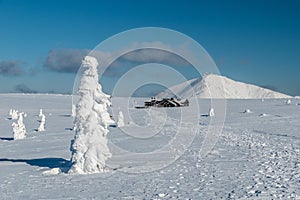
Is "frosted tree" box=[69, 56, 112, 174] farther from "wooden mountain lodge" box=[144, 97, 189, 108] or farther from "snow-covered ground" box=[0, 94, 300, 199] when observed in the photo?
"wooden mountain lodge" box=[144, 97, 189, 108]

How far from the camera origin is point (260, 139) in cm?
2711

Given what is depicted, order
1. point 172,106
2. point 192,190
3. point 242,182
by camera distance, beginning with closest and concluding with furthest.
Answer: point 192,190
point 242,182
point 172,106

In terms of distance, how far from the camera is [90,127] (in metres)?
17.3

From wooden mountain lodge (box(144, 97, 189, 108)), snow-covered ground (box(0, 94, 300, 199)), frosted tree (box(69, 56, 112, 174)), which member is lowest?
snow-covered ground (box(0, 94, 300, 199))

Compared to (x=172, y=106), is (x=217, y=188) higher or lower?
lower

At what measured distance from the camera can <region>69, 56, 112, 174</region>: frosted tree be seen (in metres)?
17.0

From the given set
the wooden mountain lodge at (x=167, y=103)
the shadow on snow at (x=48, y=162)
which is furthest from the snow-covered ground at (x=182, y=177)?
the wooden mountain lodge at (x=167, y=103)

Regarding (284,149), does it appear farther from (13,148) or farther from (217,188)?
(13,148)

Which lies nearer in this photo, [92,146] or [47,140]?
[92,146]

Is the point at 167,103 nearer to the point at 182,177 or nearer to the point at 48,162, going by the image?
the point at 48,162

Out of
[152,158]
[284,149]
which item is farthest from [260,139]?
[152,158]

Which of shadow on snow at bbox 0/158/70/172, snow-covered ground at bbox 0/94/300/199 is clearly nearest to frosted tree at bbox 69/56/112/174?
snow-covered ground at bbox 0/94/300/199

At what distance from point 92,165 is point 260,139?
45.2 feet

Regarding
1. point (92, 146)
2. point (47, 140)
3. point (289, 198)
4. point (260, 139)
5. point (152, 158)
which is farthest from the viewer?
point (47, 140)
